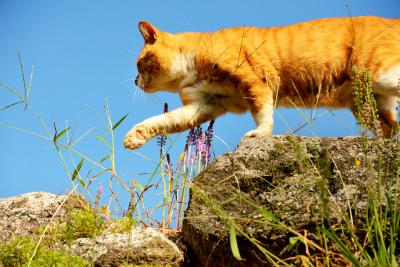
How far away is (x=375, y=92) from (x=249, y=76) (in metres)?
0.97

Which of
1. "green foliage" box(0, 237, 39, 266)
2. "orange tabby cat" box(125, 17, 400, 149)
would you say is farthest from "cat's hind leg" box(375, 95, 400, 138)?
"green foliage" box(0, 237, 39, 266)

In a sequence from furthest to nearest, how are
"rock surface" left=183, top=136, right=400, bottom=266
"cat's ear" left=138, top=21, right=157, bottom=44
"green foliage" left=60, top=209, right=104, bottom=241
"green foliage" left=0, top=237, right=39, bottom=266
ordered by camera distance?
"cat's ear" left=138, top=21, right=157, bottom=44
"green foliage" left=60, top=209, right=104, bottom=241
"green foliage" left=0, top=237, right=39, bottom=266
"rock surface" left=183, top=136, right=400, bottom=266

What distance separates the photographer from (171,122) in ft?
13.8

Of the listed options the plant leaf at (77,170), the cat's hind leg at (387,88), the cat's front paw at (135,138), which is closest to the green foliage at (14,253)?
the plant leaf at (77,170)

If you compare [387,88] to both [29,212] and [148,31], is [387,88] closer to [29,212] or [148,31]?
[148,31]

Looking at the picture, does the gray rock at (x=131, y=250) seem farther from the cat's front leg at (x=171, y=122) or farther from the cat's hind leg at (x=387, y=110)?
the cat's hind leg at (x=387, y=110)

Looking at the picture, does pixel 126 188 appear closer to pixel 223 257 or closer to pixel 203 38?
pixel 223 257

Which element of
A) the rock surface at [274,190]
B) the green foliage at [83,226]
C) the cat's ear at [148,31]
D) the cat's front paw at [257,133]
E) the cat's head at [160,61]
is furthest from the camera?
the cat's ear at [148,31]

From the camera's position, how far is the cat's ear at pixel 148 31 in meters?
5.09

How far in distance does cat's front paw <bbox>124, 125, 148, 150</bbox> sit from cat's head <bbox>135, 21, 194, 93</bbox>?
83 cm

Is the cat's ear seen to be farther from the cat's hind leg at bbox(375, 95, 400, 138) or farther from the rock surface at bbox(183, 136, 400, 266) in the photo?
the rock surface at bbox(183, 136, 400, 266)

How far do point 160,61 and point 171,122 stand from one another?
3.05ft

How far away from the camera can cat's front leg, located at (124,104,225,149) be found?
3984mm

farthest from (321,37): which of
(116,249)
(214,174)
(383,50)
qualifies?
(116,249)
